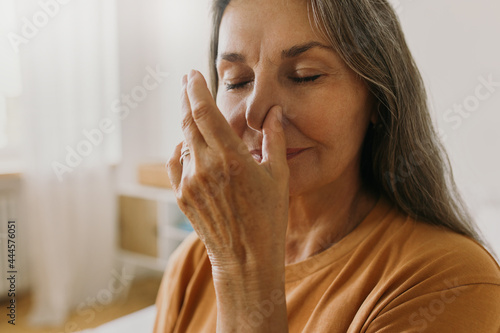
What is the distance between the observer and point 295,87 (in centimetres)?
76

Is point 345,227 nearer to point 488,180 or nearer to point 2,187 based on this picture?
point 488,180

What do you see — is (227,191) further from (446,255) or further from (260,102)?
(446,255)

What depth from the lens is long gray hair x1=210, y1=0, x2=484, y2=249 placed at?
29.9 inches

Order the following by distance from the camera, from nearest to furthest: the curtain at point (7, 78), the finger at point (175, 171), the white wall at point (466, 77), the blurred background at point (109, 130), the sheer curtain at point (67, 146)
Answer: the finger at point (175, 171) < the white wall at point (466, 77) < the blurred background at point (109, 130) < the curtain at point (7, 78) < the sheer curtain at point (67, 146)

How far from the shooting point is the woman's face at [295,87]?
29.5 inches

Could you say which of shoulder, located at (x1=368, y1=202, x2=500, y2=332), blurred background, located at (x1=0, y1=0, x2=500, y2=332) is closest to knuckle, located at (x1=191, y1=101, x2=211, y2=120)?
shoulder, located at (x1=368, y1=202, x2=500, y2=332)

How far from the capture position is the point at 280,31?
2.46 feet

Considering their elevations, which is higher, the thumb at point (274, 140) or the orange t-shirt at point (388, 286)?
the thumb at point (274, 140)

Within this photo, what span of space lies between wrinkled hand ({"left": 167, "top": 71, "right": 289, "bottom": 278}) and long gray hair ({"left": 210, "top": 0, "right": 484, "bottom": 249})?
0.26 metres

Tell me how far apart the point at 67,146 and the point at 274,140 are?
2.30 m

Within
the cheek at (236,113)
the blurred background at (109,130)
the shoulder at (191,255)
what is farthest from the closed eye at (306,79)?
the blurred background at (109,130)

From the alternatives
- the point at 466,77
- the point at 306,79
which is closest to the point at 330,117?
the point at 306,79

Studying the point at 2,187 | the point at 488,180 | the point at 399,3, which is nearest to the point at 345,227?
the point at 488,180

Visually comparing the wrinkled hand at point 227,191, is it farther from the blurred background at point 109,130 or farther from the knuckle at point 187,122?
the blurred background at point 109,130
